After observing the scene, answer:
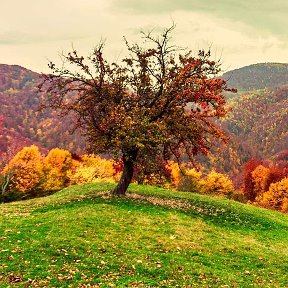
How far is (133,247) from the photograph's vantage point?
22.5 m

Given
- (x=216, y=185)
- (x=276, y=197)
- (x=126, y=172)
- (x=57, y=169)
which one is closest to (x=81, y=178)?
(x=57, y=169)

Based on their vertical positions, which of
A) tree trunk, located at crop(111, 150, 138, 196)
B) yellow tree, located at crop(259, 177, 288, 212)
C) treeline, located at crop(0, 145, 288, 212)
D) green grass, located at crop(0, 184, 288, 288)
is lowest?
yellow tree, located at crop(259, 177, 288, 212)

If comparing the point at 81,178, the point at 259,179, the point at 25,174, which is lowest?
the point at 259,179

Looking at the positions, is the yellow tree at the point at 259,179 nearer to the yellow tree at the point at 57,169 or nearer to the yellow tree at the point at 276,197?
the yellow tree at the point at 276,197

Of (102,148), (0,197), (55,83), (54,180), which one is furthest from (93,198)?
(54,180)

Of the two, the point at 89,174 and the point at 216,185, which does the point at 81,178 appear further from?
the point at 216,185

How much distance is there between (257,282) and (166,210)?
1528 centimetres

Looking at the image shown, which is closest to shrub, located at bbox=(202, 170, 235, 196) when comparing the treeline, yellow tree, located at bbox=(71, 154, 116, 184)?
the treeline

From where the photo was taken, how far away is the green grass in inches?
706

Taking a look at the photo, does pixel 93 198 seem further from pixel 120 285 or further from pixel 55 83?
pixel 120 285

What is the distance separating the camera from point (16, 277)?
1695 cm

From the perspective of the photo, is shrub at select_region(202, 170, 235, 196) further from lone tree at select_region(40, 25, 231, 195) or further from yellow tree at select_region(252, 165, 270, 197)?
lone tree at select_region(40, 25, 231, 195)

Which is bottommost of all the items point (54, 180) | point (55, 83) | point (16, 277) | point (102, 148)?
point (54, 180)

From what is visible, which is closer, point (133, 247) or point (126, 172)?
point (133, 247)
